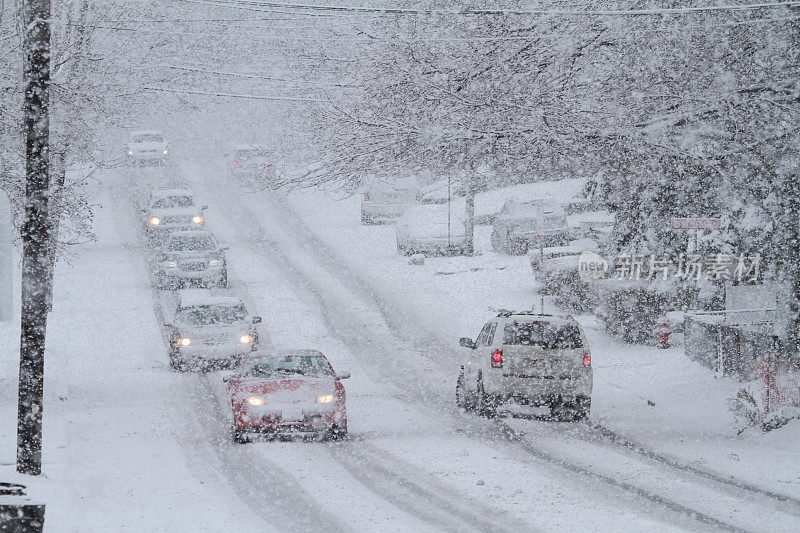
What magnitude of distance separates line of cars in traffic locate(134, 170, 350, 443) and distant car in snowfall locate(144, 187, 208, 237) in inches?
1.3

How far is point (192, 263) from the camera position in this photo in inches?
1258

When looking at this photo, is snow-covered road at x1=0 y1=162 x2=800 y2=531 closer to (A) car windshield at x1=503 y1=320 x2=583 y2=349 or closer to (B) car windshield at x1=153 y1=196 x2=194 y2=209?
(A) car windshield at x1=503 y1=320 x2=583 y2=349

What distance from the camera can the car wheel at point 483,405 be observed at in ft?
58.6

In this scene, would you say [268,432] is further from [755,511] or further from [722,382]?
[722,382]

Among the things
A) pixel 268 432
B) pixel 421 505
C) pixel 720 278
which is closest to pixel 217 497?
pixel 421 505

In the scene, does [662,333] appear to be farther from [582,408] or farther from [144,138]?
[144,138]

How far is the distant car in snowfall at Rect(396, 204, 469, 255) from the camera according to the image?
118ft

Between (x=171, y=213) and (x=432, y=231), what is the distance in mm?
8963

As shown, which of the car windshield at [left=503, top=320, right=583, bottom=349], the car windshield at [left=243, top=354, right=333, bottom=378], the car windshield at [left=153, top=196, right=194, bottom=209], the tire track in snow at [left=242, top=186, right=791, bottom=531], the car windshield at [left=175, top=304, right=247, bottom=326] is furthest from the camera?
the car windshield at [left=153, top=196, right=194, bottom=209]

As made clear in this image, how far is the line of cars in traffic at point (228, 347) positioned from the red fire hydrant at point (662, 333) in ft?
28.3

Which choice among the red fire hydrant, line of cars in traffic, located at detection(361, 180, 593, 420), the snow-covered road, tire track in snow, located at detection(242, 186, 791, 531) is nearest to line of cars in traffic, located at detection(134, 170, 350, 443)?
the snow-covered road

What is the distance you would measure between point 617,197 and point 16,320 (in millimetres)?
16473

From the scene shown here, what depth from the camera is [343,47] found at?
29.9 meters

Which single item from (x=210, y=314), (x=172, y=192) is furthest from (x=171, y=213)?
(x=210, y=314)
